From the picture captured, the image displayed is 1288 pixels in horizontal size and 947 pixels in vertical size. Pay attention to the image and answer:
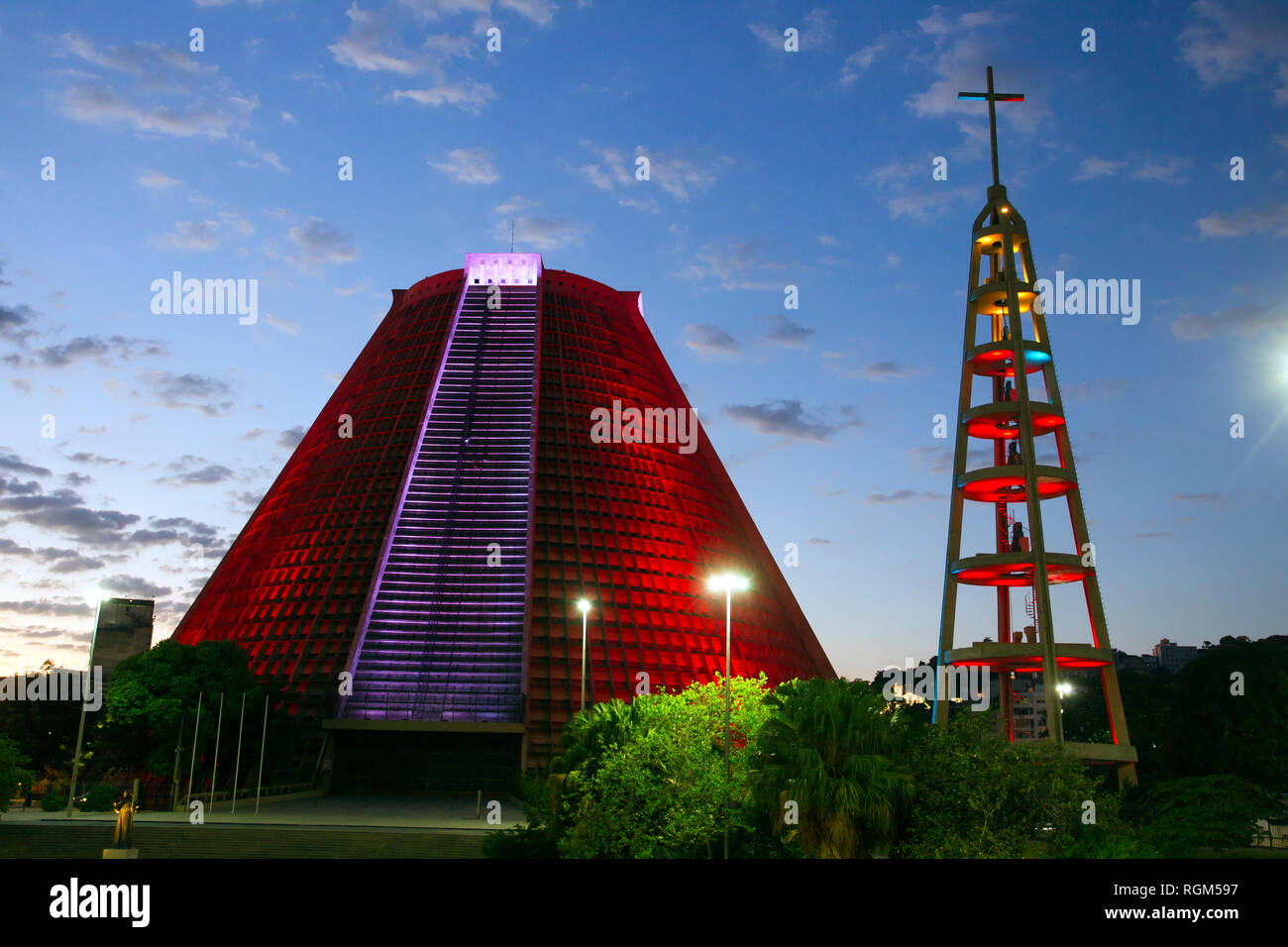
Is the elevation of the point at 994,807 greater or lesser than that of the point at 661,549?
lesser

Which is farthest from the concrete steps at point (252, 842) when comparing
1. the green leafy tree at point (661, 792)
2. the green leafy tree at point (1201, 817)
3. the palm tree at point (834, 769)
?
the green leafy tree at point (1201, 817)

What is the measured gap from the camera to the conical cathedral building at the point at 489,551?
182 ft

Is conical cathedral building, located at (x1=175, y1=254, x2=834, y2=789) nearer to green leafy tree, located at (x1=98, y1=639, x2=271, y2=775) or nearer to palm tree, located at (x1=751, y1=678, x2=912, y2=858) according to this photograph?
green leafy tree, located at (x1=98, y1=639, x2=271, y2=775)

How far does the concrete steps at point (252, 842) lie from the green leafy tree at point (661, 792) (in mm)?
8058

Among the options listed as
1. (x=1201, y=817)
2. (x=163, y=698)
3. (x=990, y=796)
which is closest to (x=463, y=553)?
(x=163, y=698)

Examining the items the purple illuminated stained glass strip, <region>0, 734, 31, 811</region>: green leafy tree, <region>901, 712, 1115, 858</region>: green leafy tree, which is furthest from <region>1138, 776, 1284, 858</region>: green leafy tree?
<region>0, 734, 31, 811</region>: green leafy tree

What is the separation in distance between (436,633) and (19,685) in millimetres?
53587

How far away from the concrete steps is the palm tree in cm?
1393

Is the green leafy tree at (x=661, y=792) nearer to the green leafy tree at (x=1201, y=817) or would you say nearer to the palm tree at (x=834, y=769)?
the palm tree at (x=834, y=769)
